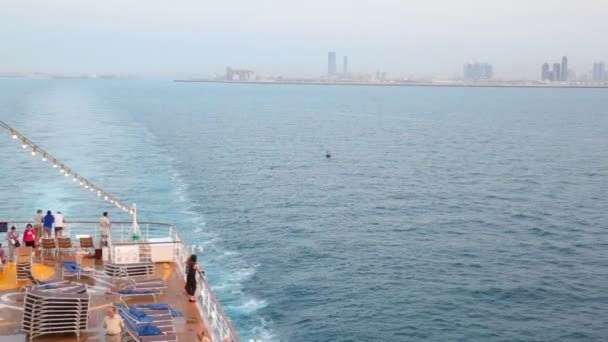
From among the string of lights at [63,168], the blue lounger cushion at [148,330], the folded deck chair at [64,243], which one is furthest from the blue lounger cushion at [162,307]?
→ the string of lights at [63,168]

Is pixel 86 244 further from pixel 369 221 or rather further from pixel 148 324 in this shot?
pixel 369 221

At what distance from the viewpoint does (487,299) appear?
33.4 meters

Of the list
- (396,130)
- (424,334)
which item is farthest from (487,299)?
(396,130)

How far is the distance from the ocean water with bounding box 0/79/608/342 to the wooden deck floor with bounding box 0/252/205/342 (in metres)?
8.57

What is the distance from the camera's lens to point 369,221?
49.1 meters

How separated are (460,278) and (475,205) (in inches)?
779

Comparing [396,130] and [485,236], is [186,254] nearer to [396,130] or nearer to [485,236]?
[485,236]

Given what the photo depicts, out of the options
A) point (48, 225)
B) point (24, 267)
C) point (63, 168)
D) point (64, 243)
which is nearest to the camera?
point (24, 267)

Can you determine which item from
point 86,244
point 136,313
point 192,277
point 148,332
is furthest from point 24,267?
point 148,332

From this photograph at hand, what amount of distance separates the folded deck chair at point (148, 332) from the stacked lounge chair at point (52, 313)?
105 cm

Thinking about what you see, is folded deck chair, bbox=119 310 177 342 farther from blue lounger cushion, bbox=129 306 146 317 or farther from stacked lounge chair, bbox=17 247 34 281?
stacked lounge chair, bbox=17 247 34 281

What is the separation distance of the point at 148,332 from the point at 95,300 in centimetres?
421

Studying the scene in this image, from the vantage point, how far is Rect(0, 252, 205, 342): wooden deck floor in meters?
15.3

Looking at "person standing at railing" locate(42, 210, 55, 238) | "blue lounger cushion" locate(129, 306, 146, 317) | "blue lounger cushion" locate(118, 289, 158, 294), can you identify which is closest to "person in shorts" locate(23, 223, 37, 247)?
"person standing at railing" locate(42, 210, 55, 238)
